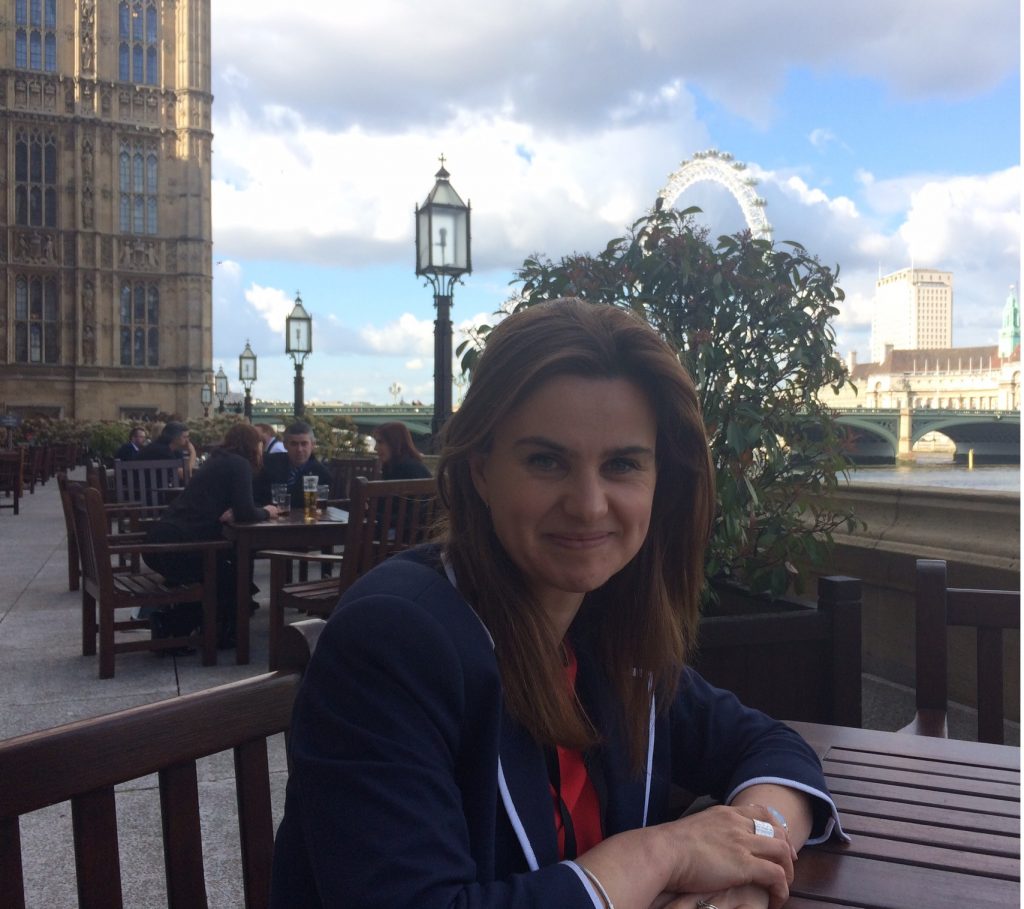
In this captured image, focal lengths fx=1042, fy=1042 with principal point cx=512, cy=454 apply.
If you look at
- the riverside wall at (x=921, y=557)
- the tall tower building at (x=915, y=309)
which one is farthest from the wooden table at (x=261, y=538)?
the tall tower building at (x=915, y=309)

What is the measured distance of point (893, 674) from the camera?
12.8 feet

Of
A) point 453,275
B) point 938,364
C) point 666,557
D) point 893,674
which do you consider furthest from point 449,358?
point 938,364

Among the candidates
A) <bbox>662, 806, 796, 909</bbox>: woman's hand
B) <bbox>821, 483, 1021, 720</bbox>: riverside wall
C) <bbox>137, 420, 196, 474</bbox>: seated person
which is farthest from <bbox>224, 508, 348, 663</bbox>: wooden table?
<bbox>137, 420, 196, 474</bbox>: seated person

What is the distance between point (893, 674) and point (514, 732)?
3.13m

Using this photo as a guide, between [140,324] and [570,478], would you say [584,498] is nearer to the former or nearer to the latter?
[570,478]

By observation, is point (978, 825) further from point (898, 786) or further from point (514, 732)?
point (514, 732)

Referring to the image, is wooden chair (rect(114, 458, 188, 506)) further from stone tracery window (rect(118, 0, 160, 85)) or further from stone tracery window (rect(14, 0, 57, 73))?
stone tracery window (rect(14, 0, 57, 73))

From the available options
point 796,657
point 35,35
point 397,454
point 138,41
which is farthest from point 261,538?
point 35,35

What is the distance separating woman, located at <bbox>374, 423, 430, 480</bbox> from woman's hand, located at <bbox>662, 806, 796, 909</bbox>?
5.24 m

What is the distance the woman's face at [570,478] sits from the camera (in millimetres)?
1221

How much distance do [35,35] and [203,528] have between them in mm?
38676

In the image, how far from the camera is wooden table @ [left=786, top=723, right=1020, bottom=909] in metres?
1.13

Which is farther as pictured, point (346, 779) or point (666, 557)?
point (666, 557)

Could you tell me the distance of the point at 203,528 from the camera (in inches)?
207
